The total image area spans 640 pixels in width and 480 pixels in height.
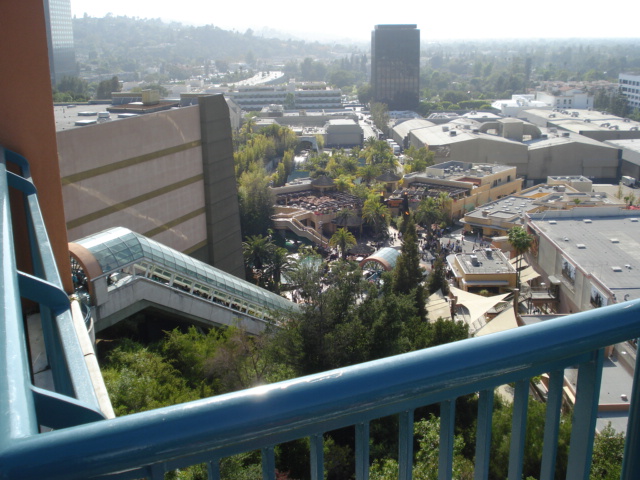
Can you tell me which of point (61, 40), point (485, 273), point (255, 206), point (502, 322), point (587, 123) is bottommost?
point (485, 273)

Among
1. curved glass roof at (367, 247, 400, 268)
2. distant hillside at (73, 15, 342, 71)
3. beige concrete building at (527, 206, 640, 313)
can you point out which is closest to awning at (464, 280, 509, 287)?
beige concrete building at (527, 206, 640, 313)

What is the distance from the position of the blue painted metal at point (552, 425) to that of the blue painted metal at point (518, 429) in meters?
0.05

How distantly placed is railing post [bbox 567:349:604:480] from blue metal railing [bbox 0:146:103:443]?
92cm

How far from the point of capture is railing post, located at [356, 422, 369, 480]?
1045 mm

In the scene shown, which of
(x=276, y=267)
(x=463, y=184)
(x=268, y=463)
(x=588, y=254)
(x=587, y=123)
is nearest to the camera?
(x=268, y=463)

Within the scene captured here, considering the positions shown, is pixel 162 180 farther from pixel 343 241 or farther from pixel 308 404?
pixel 308 404

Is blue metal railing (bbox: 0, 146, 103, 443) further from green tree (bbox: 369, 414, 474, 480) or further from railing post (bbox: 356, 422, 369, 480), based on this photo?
green tree (bbox: 369, 414, 474, 480)

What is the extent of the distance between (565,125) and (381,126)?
47.9ft

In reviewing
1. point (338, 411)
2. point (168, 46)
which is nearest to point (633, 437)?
point (338, 411)

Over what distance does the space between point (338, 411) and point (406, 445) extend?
268 mm

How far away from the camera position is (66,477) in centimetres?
76

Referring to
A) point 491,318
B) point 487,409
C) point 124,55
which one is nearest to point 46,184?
point 487,409

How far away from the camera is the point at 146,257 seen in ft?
33.5

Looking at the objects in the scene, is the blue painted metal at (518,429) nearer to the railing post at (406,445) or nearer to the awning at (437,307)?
the railing post at (406,445)
